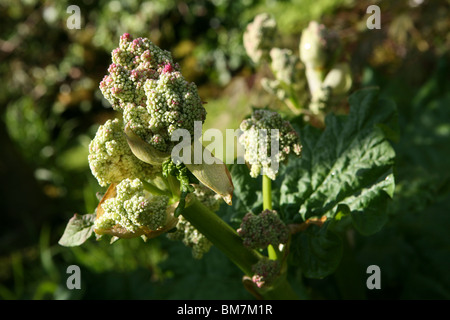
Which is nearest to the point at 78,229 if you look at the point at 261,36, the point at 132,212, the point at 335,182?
the point at 132,212

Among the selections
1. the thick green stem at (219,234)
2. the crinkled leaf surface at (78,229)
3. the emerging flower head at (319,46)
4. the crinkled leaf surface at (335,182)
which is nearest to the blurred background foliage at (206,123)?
the crinkled leaf surface at (78,229)

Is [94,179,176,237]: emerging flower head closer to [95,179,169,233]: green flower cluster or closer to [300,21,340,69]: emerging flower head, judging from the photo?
[95,179,169,233]: green flower cluster

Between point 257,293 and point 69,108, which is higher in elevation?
point 69,108

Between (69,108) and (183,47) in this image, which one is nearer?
(183,47)

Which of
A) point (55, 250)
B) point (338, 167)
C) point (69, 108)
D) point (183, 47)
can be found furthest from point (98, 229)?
point (69, 108)

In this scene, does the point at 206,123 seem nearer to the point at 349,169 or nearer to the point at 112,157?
the point at 349,169

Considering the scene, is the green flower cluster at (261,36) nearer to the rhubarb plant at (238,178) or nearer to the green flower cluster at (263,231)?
the rhubarb plant at (238,178)
